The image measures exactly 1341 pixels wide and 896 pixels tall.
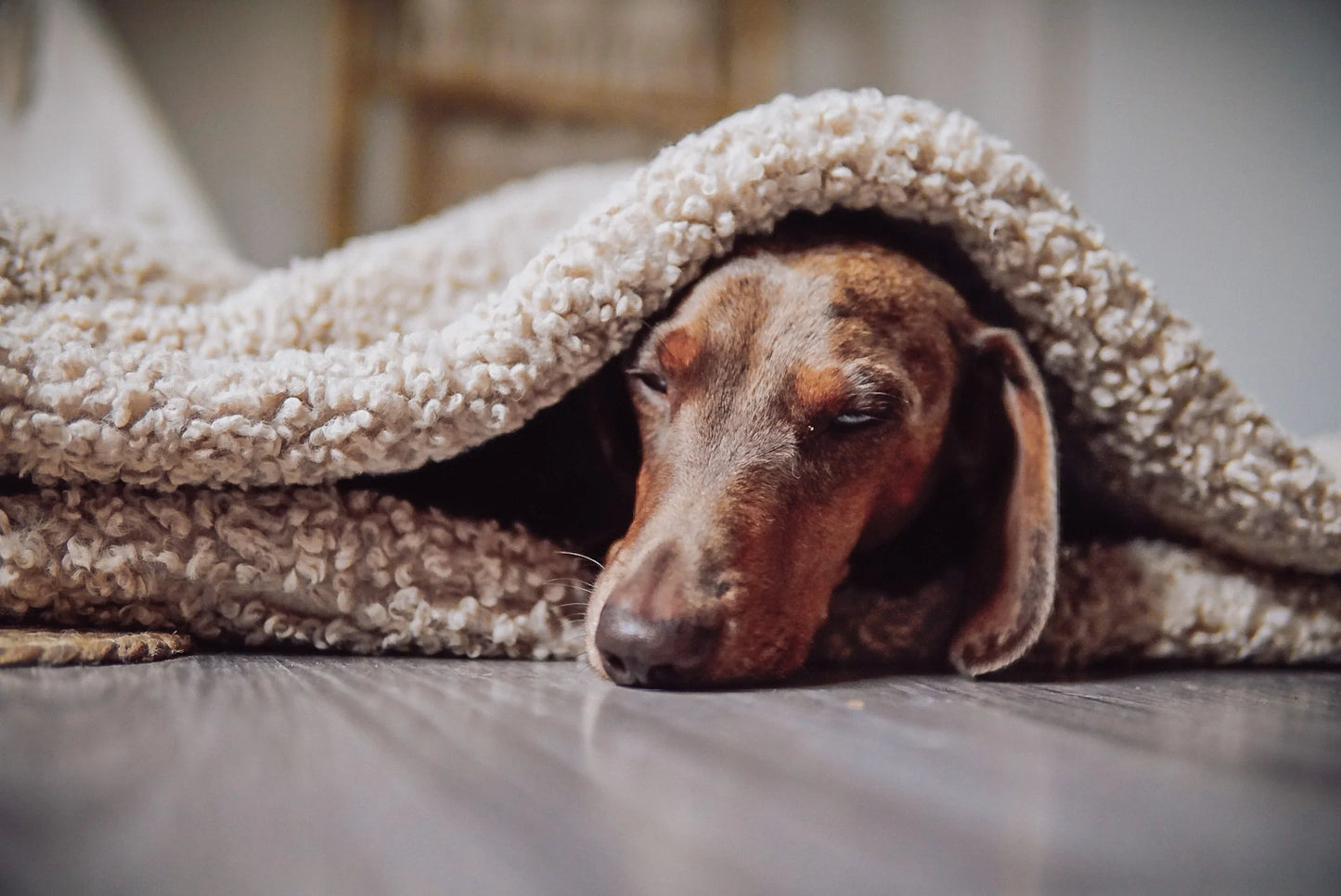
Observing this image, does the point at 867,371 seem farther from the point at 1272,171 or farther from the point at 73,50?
the point at 73,50

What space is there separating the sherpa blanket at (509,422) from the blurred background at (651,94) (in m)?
1.20

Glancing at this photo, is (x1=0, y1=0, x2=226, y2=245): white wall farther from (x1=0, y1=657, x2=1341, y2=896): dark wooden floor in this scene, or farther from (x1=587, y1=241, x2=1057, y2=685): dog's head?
(x1=0, y1=657, x2=1341, y2=896): dark wooden floor

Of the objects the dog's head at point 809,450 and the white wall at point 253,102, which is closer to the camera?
the dog's head at point 809,450

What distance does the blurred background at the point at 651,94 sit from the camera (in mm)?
2041

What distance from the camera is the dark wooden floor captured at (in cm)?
35

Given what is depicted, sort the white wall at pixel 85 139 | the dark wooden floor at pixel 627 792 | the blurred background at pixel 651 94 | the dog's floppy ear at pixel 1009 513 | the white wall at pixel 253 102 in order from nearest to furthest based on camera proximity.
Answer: the dark wooden floor at pixel 627 792 < the dog's floppy ear at pixel 1009 513 < the white wall at pixel 85 139 < the blurred background at pixel 651 94 < the white wall at pixel 253 102

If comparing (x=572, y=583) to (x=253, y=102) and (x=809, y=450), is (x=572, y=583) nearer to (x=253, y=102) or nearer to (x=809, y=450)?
(x=809, y=450)

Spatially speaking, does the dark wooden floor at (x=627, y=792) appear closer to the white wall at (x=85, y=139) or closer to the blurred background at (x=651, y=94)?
the white wall at (x=85, y=139)

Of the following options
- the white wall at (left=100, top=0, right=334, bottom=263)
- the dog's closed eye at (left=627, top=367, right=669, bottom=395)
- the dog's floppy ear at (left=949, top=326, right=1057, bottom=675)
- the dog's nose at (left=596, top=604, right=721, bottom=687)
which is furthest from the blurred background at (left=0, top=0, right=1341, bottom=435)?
the dog's nose at (left=596, top=604, right=721, bottom=687)

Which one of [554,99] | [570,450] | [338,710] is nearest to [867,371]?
[570,450]

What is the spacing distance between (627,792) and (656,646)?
10.7 inches

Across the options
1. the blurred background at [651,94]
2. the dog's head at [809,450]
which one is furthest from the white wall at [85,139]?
the dog's head at [809,450]

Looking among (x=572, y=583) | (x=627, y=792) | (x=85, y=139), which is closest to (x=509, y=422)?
(x=572, y=583)

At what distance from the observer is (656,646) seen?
2.35ft
